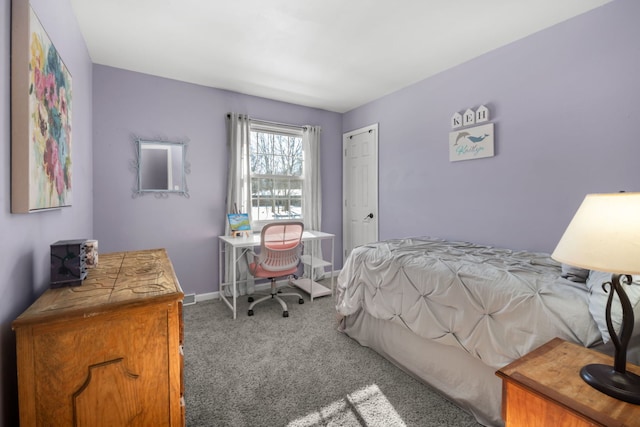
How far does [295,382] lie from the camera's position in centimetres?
195

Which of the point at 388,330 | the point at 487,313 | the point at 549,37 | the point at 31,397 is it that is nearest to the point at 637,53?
the point at 549,37

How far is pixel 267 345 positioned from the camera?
8.05 feet

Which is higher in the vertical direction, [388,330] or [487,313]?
[487,313]

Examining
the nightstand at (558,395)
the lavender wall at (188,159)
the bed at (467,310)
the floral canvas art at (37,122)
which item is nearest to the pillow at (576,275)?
the bed at (467,310)

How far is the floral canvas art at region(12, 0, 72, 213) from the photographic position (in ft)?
3.48

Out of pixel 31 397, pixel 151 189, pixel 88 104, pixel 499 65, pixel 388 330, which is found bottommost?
pixel 388 330

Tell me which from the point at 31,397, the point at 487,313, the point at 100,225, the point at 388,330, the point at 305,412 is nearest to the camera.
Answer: the point at 31,397

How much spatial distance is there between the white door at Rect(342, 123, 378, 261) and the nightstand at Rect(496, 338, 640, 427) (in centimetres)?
299

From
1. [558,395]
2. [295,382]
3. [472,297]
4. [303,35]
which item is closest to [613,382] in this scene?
[558,395]

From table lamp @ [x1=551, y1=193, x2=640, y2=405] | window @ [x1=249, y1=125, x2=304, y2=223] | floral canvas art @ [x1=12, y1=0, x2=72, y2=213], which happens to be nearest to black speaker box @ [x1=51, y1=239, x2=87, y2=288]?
floral canvas art @ [x1=12, y1=0, x2=72, y2=213]

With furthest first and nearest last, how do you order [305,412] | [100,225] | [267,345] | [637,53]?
[100,225], [267,345], [637,53], [305,412]

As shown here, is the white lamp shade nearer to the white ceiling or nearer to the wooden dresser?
the wooden dresser

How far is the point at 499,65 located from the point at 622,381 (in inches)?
106

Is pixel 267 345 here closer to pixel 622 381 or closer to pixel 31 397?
pixel 31 397
